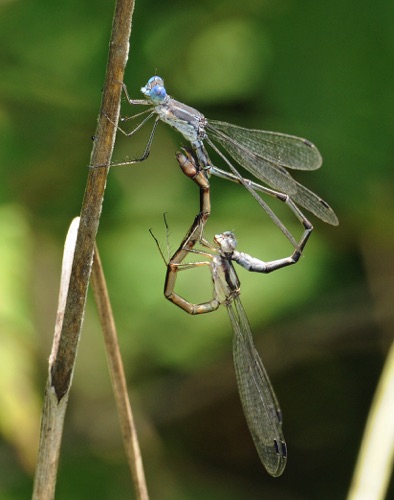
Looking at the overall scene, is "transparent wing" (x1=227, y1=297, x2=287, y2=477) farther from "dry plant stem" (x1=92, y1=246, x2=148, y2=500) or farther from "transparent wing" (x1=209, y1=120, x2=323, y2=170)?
"dry plant stem" (x1=92, y1=246, x2=148, y2=500)

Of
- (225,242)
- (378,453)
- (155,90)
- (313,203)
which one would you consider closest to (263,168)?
(313,203)

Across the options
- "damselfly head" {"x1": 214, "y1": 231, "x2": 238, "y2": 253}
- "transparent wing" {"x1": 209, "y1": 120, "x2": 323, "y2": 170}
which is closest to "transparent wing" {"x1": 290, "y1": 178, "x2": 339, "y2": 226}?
"transparent wing" {"x1": 209, "y1": 120, "x2": 323, "y2": 170}

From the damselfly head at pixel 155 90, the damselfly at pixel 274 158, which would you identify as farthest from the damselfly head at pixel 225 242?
the damselfly head at pixel 155 90

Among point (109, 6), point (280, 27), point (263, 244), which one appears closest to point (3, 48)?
point (109, 6)

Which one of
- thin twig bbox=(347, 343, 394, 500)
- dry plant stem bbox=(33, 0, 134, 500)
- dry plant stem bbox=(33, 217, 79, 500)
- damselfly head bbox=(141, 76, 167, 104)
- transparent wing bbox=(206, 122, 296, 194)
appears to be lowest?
thin twig bbox=(347, 343, 394, 500)

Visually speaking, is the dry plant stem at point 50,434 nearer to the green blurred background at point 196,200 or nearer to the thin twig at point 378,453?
the thin twig at point 378,453

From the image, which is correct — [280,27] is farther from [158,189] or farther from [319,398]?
[319,398]
